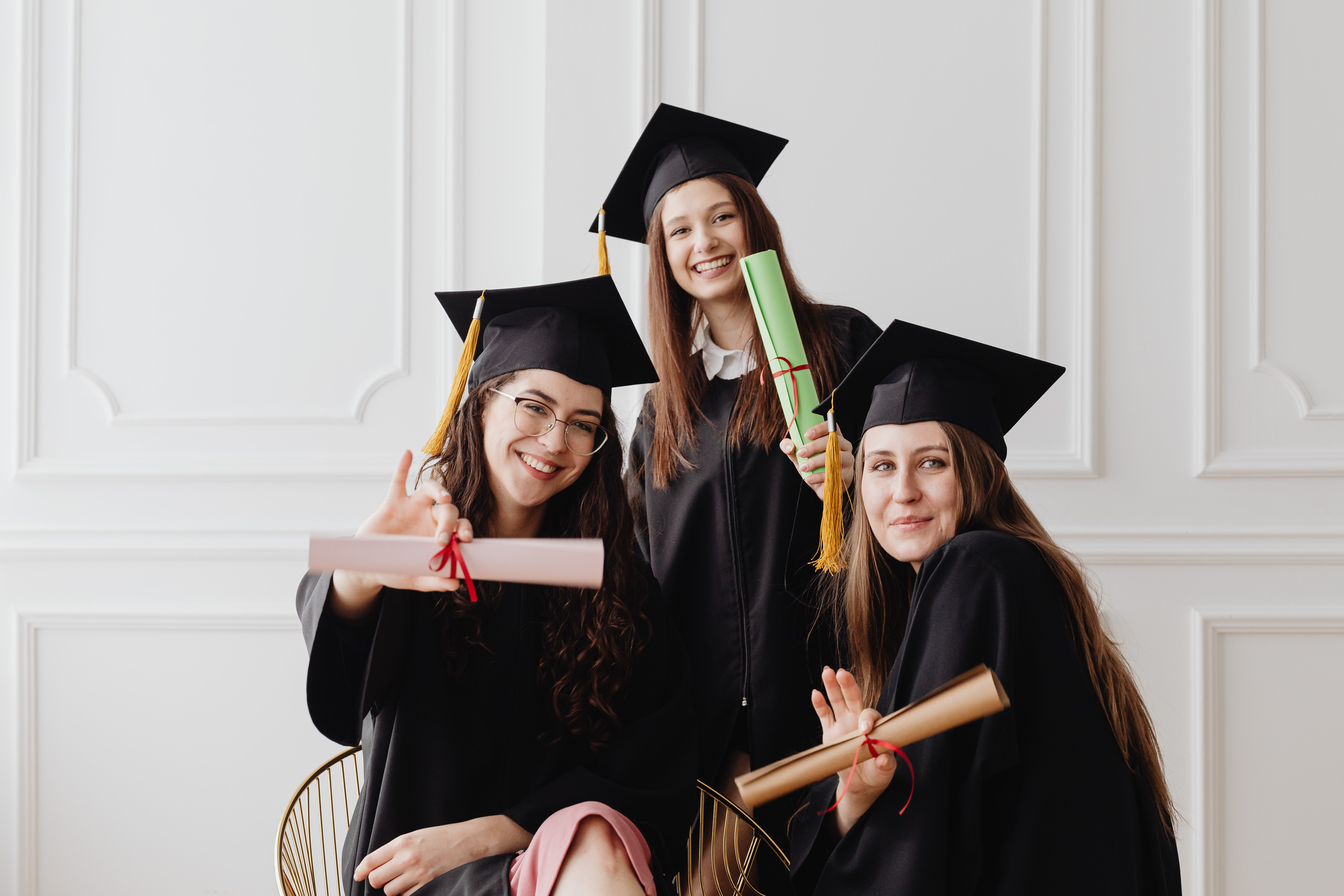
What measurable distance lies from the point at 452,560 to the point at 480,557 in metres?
0.04

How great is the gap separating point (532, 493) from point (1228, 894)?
2.40m

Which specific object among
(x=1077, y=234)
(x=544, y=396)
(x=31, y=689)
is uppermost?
(x=1077, y=234)

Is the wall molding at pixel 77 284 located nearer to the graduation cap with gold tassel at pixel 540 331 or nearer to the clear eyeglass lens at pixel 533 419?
the graduation cap with gold tassel at pixel 540 331

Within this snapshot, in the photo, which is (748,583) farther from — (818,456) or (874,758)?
(874,758)

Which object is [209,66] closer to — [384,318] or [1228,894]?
[384,318]

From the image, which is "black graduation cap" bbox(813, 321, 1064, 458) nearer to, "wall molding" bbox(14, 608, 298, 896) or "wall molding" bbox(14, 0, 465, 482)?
"wall molding" bbox(14, 0, 465, 482)

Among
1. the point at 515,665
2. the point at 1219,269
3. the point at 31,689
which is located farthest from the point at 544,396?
the point at 31,689

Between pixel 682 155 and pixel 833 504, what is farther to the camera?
pixel 682 155

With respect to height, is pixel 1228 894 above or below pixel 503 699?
below

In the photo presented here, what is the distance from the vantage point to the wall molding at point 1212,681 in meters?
2.55

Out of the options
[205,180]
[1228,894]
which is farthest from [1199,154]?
[205,180]

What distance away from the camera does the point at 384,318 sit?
2852 millimetres

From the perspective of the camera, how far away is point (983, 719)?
138 cm

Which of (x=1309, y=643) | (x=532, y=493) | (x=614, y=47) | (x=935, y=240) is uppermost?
(x=614, y=47)
